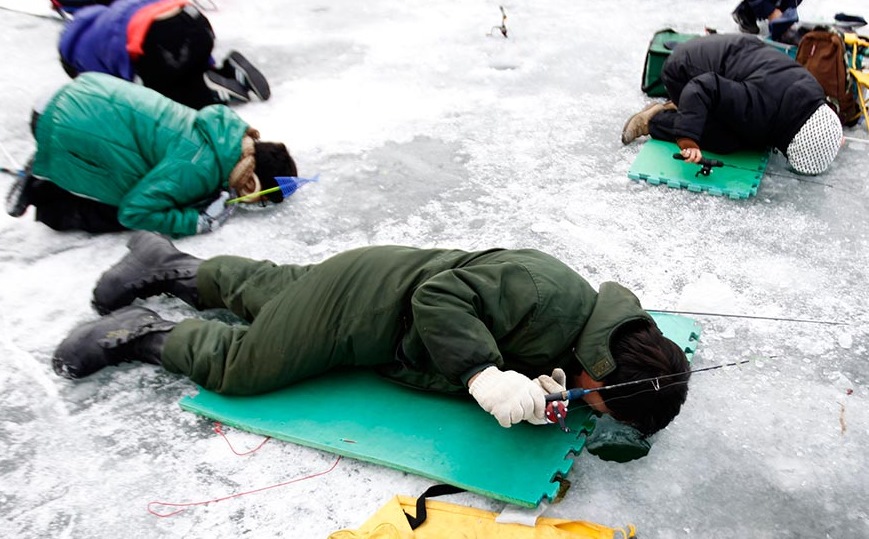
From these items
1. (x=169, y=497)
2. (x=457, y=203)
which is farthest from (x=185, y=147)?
(x=169, y=497)

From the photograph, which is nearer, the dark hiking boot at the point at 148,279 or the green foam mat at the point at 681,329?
the green foam mat at the point at 681,329

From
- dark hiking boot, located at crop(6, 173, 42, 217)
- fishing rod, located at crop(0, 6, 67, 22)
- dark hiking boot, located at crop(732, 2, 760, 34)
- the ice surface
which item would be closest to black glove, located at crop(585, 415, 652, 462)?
the ice surface

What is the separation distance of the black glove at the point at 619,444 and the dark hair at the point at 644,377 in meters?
0.11

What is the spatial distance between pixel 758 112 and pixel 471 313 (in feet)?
8.58

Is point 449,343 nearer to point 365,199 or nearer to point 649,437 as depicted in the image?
point 649,437

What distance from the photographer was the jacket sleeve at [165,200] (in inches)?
132

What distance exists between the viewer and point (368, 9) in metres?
6.54

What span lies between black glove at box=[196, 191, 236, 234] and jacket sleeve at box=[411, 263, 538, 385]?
5.47 feet

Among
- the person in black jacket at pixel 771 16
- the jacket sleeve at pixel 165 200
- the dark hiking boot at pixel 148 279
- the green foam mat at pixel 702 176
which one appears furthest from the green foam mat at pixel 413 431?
the person in black jacket at pixel 771 16

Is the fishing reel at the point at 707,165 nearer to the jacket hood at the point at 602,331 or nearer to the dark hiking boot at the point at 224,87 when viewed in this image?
the jacket hood at the point at 602,331

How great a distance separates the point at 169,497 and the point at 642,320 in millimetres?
1529

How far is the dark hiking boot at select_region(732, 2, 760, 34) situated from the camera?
5867mm

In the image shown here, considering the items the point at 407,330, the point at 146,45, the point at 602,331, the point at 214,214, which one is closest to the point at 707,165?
the point at 602,331

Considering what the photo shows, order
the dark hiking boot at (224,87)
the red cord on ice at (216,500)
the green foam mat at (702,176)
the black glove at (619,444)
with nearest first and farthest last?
the red cord on ice at (216,500) < the black glove at (619,444) < the green foam mat at (702,176) < the dark hiking boot at (224,87)
